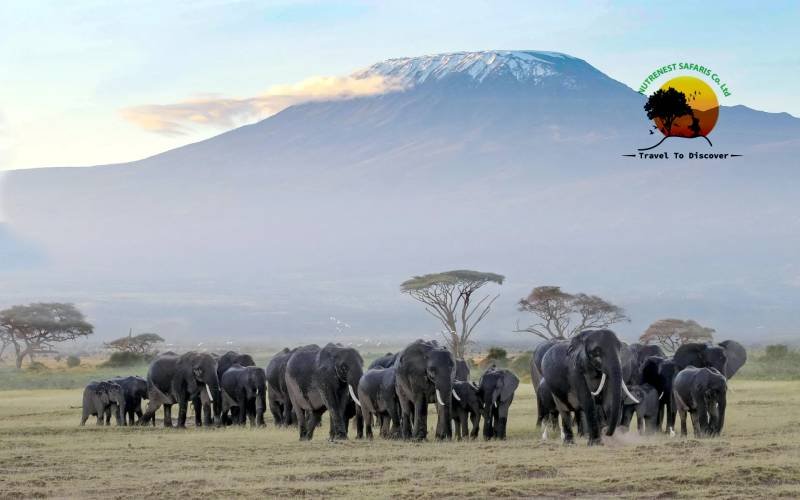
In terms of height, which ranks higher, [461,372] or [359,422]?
[461,372]

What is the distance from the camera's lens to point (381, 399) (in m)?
31.7

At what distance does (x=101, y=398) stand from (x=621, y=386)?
18.5 metres

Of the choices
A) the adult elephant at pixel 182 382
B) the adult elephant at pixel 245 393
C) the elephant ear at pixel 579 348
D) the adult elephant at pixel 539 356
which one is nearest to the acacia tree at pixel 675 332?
the adult elephant at pixel 245 393

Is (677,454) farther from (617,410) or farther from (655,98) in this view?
(655,98)

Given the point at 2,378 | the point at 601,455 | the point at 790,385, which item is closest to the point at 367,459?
the point at 601,455

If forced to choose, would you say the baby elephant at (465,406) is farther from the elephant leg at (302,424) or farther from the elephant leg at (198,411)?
the elephant leg at (198,411)

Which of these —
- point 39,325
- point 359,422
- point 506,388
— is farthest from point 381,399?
point 39,325

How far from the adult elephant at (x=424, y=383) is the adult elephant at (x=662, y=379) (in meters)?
4.76

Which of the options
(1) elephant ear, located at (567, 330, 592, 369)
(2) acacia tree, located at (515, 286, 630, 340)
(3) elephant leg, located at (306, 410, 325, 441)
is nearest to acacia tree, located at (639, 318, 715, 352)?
(2) acacia tree, located at (515, 286, 630, 340)

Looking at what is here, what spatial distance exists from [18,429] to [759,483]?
69.6 feet

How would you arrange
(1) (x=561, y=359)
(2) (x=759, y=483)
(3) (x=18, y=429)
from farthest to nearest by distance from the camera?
(3) (x=18, y=429), (1) (x=561, y=359), (2) (x=759, y=483)

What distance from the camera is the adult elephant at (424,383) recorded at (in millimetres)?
29250

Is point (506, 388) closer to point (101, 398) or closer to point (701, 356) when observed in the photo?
point (701, 356)

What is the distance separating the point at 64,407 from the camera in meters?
49.7
